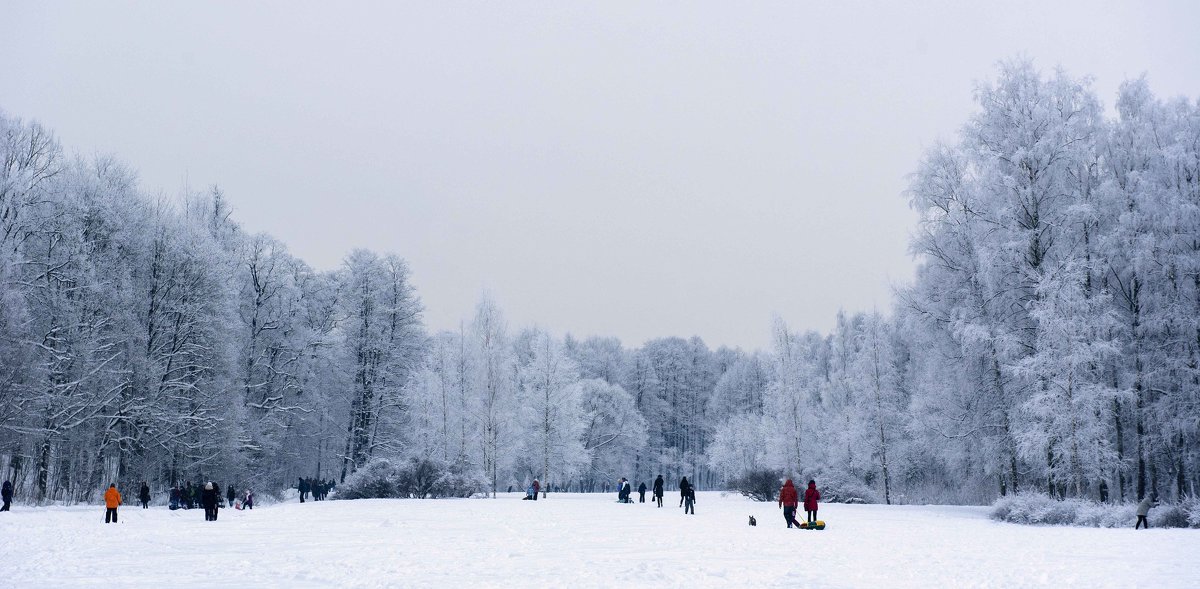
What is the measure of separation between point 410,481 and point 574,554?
30.3 metres

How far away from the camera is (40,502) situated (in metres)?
30.0

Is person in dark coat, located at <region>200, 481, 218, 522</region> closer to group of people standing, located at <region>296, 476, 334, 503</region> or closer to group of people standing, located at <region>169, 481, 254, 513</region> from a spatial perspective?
group of people standing, located at <region>169, 481, 254, 513</region>

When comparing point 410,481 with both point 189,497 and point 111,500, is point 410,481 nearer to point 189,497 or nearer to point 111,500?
point 189,497

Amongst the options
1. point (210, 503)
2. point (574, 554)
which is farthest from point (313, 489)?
point (574, 554)

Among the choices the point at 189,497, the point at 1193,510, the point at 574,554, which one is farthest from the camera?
the point at 189,497

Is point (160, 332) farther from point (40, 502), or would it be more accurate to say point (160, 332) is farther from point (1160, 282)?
point (1160, 282)

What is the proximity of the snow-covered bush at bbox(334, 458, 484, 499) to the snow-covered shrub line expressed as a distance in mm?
27687

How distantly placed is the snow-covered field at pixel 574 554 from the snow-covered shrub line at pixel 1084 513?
1.06 m

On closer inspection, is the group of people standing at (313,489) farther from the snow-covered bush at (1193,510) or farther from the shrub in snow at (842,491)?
the snow-covered bush at (1193,510)

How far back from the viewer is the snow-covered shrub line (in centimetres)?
2305

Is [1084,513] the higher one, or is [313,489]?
[1084,513]

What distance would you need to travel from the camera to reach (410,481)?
4441 cm

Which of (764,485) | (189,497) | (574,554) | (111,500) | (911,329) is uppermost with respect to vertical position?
(911,329)

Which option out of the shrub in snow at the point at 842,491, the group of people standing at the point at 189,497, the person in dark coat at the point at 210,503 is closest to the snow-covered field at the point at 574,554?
the person in dark coat at the point at 210,503
